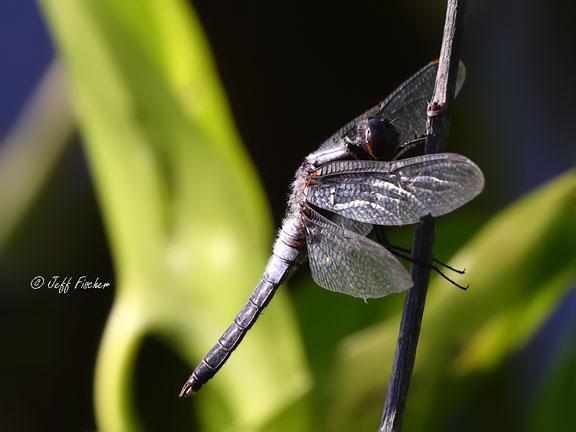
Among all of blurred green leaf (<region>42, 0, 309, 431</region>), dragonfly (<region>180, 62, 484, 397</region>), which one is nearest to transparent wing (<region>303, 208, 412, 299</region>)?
dragonfly (<region>180, 62, 484, 397</region>)

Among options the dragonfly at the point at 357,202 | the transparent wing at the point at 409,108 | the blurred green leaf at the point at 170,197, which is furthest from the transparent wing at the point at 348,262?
the blurred green leaf at the point at 170,197

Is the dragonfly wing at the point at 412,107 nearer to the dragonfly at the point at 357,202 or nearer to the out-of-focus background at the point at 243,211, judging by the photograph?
the dragonfly at the point at 357,202

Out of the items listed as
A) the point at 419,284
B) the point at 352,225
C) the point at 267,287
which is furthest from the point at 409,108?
the point at 419,284

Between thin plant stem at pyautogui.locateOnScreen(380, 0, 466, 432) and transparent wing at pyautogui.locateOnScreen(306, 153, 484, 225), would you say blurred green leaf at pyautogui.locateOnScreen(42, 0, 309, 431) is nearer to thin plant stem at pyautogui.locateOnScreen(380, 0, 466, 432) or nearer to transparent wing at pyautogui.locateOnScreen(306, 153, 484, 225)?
transparent wing at pyautogui.locateOnScreen(306, 153, 484, 225)

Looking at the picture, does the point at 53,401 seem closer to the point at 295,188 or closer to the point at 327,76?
the point at 327,76

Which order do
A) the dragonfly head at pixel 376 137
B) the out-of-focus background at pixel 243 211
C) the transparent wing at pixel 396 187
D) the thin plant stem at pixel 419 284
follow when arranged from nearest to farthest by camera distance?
the thin plant stem at pixel 419 284 < the transparent wing at pixel 396 187 < the dragonfly head at pixel 376 137 < the out-of-focus background at pixel 243 211

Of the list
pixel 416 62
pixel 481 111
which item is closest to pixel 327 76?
pixel 416 62
